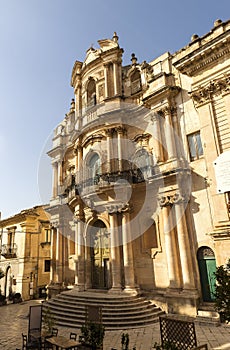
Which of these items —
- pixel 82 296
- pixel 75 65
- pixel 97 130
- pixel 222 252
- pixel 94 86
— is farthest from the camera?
Answer: pixel 75 65

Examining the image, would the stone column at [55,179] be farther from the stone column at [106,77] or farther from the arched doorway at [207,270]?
the arched doorway at [207,270]

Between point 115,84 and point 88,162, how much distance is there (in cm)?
550

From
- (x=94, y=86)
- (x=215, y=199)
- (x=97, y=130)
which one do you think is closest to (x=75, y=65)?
(x=94, y=86)

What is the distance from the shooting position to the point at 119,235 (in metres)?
14.5

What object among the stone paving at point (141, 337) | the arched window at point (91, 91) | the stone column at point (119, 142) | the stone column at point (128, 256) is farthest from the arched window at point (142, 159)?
the stone paving at point (141, 337)

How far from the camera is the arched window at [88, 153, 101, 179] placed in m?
17.3

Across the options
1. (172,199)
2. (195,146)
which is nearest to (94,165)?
(172,199)

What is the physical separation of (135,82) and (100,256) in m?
11.3

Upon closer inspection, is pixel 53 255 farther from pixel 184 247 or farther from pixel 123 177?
pixel 184 247

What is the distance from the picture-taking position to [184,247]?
12.2 metres

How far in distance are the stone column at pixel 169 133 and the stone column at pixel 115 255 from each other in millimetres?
4492

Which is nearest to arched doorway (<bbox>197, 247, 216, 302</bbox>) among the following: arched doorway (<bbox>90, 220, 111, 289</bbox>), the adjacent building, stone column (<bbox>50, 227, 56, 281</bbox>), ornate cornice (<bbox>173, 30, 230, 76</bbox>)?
arched doorway (<bbox>90, 220, 111, 289</bbox>)

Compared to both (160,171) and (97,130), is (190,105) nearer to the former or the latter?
(160,171)

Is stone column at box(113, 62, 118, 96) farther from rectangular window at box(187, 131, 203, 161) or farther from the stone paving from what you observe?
the stone paving
